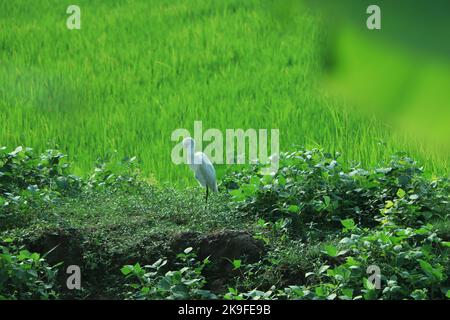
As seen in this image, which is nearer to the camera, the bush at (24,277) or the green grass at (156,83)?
the bush at (24,277)

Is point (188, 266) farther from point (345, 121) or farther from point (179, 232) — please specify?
point (345, 121)

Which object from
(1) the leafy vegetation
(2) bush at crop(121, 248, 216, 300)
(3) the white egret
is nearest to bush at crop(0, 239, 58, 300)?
(1) the leafy vegetation

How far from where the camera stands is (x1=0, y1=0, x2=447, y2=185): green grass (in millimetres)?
5695

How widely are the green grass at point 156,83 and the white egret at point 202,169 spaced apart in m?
0.84

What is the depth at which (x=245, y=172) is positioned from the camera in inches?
191

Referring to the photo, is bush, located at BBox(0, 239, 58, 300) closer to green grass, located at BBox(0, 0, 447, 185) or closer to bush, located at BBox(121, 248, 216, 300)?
bush, located at BBox(121, 248, 216, 300)

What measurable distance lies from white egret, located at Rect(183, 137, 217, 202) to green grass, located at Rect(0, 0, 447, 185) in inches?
33.2

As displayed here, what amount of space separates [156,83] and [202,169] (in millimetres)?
2463

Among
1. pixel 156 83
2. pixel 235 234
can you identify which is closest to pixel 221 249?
pixel 235 234

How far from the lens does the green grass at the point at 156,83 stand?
18.7ft

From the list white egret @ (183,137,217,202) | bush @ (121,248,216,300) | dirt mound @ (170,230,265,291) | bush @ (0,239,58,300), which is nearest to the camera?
bush @ (121,248,216,300)

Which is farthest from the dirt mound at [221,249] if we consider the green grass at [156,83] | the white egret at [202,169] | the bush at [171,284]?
the green grass at [156,83]

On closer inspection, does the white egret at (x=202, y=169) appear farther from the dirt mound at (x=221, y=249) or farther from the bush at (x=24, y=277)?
the bush at (x=24, y=277)

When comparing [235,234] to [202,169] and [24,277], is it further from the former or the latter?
[24,277]
